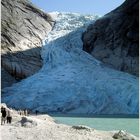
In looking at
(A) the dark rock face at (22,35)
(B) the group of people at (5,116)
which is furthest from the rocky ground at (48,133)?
(A) the dark rock face at (22,35)

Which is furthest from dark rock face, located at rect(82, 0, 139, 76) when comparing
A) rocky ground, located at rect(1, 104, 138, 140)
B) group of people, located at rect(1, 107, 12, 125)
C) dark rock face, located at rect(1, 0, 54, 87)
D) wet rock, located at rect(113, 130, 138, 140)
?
wet rock, located at rect(113, 130, 138, 140)

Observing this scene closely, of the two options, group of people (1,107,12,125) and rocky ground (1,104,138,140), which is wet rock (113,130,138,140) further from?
group of people (1,107,12,125)

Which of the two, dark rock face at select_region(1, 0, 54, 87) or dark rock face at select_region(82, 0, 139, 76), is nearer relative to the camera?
dark rock face at select_region(82, 0, 139, 76)

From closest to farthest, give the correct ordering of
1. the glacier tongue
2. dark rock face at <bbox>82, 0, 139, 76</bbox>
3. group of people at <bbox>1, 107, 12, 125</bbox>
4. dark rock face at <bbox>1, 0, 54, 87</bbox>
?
group of people at <bbox>1, 107, 12, 125</bbox> → the glacier tongue → dark rock face at <bbox>82, 0, 139, 76</bbox> → dark rock face at <bbox>1, 0, 54, 87</bbox>

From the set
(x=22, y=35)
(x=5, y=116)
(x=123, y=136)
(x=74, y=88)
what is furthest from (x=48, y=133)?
(x=22, y=35)

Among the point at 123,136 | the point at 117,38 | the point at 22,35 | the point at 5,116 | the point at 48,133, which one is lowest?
the point at 123,136

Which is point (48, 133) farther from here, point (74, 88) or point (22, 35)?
point (22, 35)
